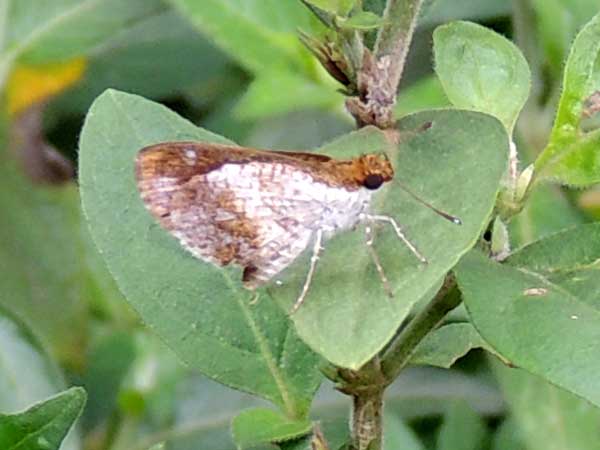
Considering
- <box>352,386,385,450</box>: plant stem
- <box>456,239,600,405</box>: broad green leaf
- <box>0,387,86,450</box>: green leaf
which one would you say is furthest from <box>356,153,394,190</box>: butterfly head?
<box>0,387,86,450</box>: green leaf

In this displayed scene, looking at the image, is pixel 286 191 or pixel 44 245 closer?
pixel 286 191

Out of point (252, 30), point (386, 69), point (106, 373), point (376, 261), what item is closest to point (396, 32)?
point (386, 69)

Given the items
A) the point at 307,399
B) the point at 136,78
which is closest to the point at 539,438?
the point at 307,399

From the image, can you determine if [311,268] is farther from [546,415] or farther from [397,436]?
[546,415]

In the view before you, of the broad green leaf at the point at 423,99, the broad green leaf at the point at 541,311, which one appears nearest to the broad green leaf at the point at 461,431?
the broad green leaf at the point at 423,99

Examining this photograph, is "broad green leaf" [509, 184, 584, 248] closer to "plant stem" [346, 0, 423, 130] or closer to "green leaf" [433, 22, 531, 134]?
"green leaf" [433, 22, 531, 134]

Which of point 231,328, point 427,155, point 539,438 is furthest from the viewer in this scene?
point 539,438

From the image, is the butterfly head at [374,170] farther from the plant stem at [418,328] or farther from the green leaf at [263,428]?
the green leaf at [263,428]

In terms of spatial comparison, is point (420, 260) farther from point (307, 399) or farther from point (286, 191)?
point (307, 399)
